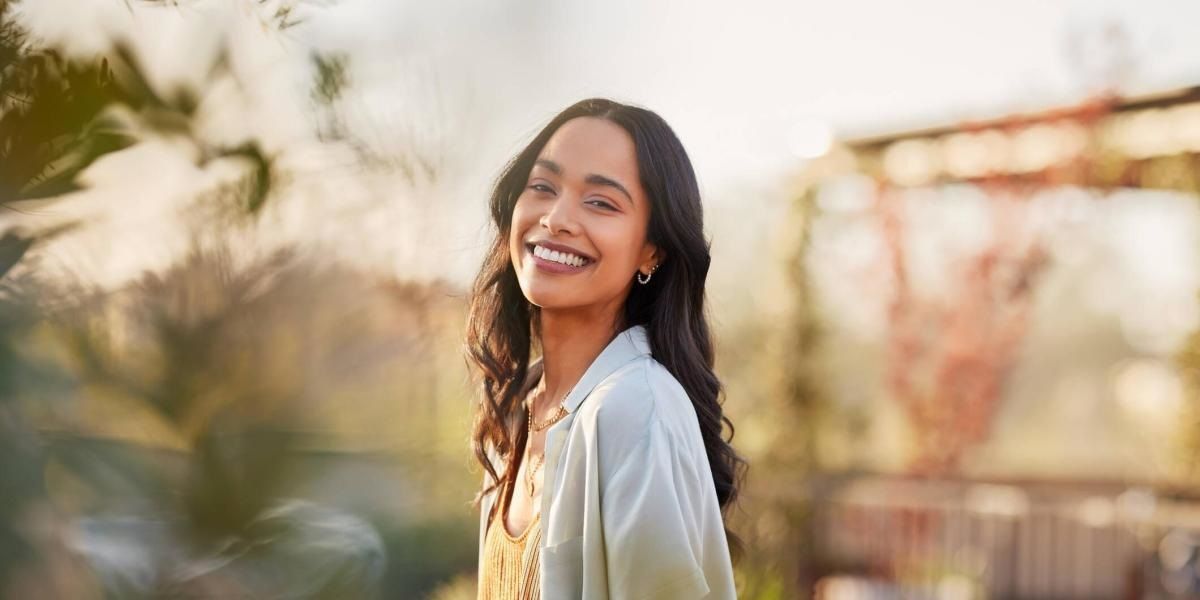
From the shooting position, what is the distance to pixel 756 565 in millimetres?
6074

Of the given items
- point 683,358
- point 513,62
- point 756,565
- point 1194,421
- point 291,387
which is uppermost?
point 513,62

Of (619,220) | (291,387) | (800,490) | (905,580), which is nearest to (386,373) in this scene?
(291,387)

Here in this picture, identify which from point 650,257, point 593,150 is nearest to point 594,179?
point 593,150

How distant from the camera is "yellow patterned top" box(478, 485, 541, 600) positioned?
1.58m

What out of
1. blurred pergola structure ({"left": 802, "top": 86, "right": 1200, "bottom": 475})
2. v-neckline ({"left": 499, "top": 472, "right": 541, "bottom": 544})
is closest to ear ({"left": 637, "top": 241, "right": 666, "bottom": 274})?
v-neckline ({"left": 499, "top": 472, "right": 541, "bottom": 544})

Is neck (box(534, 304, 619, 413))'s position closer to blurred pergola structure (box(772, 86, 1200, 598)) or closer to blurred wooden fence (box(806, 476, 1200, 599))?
blurred pergola structure (box(772, 86, 1200, 598))

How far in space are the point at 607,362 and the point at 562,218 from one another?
0.67 feet

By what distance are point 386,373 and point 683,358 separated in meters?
1.24

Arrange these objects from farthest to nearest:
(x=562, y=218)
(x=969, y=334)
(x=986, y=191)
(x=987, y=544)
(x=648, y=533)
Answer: (x=969, y=334) → (x=987, y=544) → (x=986, y=191) → (x=562, y=218) → (x=648, y=533)

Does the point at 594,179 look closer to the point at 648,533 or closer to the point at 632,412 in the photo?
the point at 632,412

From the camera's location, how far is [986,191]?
683 centimetres

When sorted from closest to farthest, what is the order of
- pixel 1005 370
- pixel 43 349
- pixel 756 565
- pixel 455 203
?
pixel 43 349 < pixel 455 203 < pixel 756 565 < pixel 1005 370

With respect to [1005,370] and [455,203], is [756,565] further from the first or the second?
[455,203]

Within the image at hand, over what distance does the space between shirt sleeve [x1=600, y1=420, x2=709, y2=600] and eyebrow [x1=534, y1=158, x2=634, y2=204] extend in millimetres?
382
